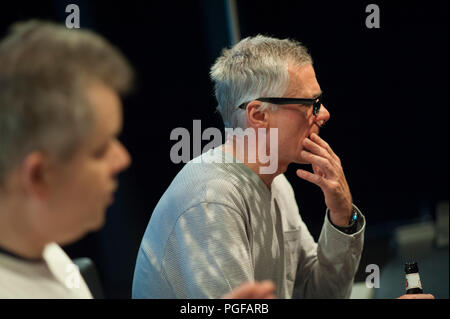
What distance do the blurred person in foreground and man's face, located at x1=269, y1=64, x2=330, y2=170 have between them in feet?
2.75

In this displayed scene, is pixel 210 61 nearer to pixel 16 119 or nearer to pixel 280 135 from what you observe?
pixel 280 135

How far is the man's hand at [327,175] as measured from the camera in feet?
5.27

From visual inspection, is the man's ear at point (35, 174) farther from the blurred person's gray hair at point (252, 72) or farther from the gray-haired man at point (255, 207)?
the blurred person's gray hair at point (252, 72)

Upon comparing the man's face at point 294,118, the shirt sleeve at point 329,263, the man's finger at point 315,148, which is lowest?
the shirt sleeve at point 329,263

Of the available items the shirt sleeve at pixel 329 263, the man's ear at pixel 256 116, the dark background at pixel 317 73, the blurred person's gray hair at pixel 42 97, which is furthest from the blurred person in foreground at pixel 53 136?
the dark background at pixel 317 73

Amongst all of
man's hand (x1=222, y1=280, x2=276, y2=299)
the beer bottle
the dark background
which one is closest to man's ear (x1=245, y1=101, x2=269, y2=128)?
the beer bottle

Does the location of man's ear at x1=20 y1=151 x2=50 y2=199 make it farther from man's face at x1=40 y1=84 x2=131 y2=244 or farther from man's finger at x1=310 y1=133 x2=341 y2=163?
man's finger at x1=310 y1=133 x2=341 y2=163

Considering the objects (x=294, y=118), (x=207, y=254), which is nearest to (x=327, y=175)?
(x=294, y=118)

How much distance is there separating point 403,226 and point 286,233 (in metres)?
2.20

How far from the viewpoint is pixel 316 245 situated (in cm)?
192

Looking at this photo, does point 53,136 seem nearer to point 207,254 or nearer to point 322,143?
point 207,254

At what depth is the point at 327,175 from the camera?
1.63 metres

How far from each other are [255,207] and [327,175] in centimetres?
23

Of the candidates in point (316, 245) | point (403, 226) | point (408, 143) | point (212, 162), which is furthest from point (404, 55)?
point (212, 162)
